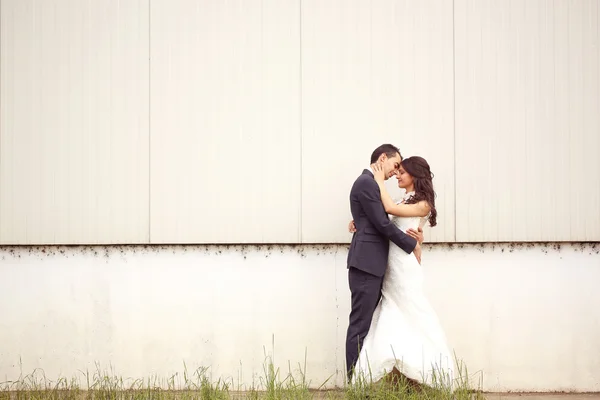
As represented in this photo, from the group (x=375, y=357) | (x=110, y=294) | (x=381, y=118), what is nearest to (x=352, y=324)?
(x=375, y=357)

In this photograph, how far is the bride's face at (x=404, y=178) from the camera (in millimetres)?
4430

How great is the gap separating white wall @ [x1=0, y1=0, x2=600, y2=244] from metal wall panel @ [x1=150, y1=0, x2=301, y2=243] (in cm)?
1

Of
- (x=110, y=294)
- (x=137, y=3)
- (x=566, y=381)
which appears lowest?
(x=566, y=381)

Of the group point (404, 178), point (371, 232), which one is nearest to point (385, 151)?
point (404, 178)

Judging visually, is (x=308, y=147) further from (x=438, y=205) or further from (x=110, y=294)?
(x=110, y=294)

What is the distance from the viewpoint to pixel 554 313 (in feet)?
15.8

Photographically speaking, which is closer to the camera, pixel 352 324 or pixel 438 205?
pixel 352 324

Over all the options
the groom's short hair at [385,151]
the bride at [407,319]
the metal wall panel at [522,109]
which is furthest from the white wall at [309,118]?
the bride at [407,319]

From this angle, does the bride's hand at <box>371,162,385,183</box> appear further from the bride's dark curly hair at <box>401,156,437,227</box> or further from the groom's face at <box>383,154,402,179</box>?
the bride's dark curly hair at <box>401,156,437,227</box>

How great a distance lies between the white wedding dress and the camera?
411 cm

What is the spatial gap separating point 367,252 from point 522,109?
71.7 inches

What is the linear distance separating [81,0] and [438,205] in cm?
339

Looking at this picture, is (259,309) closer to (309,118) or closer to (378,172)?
(378,172)

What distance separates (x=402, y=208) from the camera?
431cm
